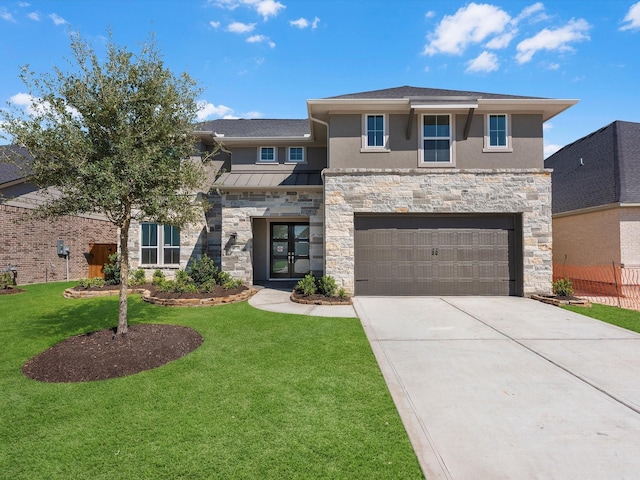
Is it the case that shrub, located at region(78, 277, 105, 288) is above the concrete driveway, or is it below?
above

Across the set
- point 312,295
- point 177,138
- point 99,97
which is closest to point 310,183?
point 312,295

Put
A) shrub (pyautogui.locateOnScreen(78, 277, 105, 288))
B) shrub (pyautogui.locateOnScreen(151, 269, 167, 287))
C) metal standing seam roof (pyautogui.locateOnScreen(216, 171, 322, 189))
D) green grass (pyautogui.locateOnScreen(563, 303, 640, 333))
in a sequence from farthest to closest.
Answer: metal standing seam roof (pyautogui.locateOnScreen(216, 171, 322, 189)), shrub (pyautogui.locateOnScreen(78, 277, 105, 288)), shrub (pyautogui.locateOnScreen(151, 269, 167, 287)), green grass (pyautogui.locateOnScreen(563, 303, 640, 333))

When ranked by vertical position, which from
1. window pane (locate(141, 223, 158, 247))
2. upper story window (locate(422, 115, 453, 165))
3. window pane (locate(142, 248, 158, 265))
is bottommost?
window pane (locate(142, 248, 158, 265))

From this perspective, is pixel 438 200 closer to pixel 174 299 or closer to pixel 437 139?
pixel 437 139

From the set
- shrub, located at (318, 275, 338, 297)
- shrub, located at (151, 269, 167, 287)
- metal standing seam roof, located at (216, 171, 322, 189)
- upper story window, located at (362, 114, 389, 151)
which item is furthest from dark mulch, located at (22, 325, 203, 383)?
upper story window, located at (362, 114, 389, 151)

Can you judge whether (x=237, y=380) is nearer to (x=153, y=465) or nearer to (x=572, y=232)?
(x=153, y=465)

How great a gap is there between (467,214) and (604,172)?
7.75 meters

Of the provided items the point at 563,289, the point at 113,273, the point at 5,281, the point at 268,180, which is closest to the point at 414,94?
the point at 268,180

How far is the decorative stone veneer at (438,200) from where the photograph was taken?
1008 centimetres

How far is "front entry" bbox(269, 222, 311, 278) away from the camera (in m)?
14.3

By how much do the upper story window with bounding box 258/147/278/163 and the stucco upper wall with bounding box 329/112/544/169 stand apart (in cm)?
406

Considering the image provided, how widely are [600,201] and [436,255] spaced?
752 cm

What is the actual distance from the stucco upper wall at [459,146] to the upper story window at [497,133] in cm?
13

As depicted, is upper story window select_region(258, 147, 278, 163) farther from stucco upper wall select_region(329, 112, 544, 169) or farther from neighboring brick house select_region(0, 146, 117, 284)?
neighboring brick house select_region(0, 146, 117, 284)
